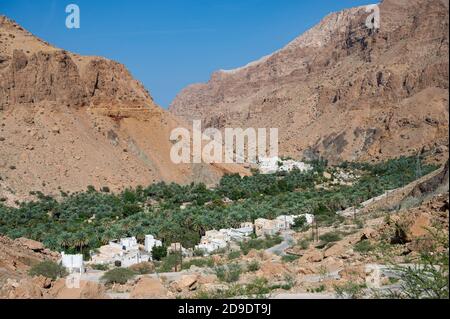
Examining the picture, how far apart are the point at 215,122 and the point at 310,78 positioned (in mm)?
28090

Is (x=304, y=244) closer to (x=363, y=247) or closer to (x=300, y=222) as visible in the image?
(x=363, y=247)

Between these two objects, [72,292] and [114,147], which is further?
[114,147]

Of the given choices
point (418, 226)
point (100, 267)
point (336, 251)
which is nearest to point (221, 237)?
point (100, 267)

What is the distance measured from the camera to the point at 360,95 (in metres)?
110

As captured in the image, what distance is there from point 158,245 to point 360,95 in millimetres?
84746

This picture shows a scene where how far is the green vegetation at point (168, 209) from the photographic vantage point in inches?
1368

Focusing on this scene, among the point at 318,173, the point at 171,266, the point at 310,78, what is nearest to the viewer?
the point at 171,266

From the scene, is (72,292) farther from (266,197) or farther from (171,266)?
(266,197)

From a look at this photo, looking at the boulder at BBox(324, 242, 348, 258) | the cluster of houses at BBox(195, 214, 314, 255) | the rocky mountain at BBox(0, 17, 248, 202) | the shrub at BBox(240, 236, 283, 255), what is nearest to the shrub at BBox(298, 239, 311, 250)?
the shrub at BBox(240, 236, 283, 255)

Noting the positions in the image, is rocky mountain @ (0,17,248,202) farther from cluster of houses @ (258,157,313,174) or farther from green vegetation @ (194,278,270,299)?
green vegetation @ (194,278,270,299)

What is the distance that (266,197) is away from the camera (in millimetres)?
53281

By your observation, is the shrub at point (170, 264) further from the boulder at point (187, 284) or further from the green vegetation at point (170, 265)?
the boulder at point (187, 284)

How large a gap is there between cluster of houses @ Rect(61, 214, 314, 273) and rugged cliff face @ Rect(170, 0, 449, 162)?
25.8m
